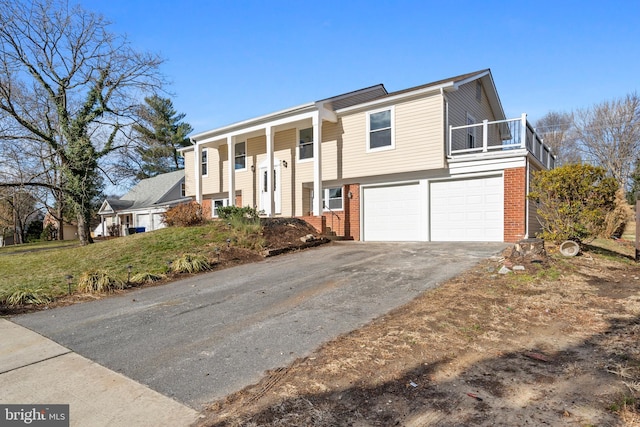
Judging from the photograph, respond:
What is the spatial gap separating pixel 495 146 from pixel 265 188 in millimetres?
10139

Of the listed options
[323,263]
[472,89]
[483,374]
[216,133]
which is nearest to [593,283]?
[483,374]

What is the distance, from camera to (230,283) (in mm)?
7598

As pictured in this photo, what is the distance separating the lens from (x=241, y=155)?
1897 cm

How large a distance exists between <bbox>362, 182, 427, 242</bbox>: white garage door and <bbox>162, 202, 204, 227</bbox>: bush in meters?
7.01

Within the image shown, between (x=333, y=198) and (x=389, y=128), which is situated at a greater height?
(x=389, y=128)

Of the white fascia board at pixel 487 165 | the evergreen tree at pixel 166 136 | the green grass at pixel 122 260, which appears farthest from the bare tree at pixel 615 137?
the evergreen tree at pixel 166 136

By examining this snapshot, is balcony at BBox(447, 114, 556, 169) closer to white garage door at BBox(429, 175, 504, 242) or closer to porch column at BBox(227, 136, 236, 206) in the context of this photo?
white garage door at BBox(429, 175, 504, 242)

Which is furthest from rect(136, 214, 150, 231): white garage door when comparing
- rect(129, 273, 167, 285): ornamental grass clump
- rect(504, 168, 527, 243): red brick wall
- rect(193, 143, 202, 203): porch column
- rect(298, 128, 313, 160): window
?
rect(504, 168, 527, 243): red brick wall

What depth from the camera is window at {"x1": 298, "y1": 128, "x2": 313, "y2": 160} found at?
1620 cm

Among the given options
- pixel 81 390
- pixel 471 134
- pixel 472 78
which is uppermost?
pixel 472 78

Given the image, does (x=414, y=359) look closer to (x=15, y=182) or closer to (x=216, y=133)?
(x=216, y=133)

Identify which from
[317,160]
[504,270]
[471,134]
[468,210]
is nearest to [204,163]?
[317,160]

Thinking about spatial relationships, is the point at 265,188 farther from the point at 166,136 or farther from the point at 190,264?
the point at 166,136

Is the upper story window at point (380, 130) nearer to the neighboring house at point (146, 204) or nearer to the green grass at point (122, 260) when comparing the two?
the green grass at point (122, 260)
